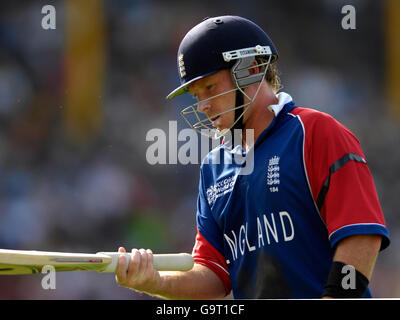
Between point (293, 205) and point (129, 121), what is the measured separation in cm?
624

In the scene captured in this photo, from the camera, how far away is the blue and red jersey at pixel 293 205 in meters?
3.04

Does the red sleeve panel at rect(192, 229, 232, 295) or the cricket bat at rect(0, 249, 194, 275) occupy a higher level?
the cricket bat at rect(0, 249, 194, 275)

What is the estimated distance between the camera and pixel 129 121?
928cm

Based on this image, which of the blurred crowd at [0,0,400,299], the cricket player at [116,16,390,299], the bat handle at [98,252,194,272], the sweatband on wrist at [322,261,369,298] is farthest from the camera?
the blurred crowd at [0,0,400,299]

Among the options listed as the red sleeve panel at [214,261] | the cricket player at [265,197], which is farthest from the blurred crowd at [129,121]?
the cricket player at [265,197]

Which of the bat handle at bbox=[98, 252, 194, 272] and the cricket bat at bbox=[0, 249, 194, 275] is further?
the bat handle at bbox=[98, 252, 194, 272]

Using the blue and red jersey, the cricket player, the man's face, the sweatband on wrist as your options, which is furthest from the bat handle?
the sweatband on wrist

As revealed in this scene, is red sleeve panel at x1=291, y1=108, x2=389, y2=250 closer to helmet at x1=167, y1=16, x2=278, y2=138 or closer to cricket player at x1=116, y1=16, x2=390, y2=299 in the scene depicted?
cricket player at x1=116, y1=16, x2=390, y2=299

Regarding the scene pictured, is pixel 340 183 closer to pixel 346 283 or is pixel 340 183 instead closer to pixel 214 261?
pixel 346 283

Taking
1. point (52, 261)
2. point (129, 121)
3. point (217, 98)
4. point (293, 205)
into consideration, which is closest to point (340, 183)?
point (293, 205)

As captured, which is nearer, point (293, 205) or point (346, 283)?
point (346, 283)

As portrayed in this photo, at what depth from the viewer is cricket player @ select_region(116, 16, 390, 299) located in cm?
301

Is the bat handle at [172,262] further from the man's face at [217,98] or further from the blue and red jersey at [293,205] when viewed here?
the man's face at [217,98]
